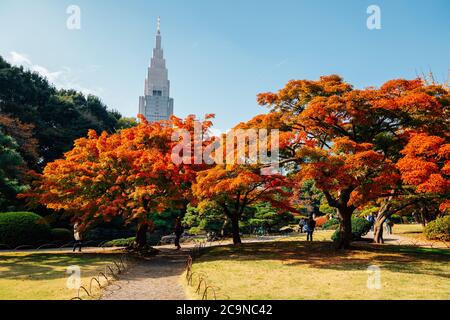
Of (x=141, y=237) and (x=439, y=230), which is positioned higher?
(x=439, y=230)

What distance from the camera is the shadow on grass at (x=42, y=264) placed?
13.7 m

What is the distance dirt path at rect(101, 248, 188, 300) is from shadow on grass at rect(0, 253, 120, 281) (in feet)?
7.53

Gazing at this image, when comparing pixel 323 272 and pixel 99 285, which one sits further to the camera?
pixel 323 272

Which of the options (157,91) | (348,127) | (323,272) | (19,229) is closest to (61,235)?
(19,229)

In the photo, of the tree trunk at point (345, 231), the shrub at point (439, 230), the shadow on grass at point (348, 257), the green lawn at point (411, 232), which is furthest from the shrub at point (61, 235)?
the green lawn at point (411, 232)

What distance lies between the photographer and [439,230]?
26.1m

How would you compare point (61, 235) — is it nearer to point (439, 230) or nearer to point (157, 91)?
point (439, 230)

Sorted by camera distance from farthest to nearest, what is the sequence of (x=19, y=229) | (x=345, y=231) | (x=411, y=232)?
(x=411, y=232)
(x=19, y=229)
(x=345, y=231)

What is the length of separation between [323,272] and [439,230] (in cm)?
1757

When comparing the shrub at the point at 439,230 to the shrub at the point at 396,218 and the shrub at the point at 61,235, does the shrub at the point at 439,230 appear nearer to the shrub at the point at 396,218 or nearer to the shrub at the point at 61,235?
the shrub at the point at 396,218

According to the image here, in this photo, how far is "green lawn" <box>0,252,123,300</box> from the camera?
1063 centimetres

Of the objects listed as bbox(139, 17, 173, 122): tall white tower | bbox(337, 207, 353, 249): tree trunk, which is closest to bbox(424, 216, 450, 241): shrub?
bbox(337, 207, 353, 249): tree trunk

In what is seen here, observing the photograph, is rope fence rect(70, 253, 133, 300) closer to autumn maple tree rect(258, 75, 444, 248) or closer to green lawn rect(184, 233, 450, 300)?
green lawn rect(184, 233, 450, 300)
